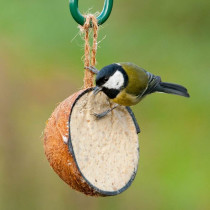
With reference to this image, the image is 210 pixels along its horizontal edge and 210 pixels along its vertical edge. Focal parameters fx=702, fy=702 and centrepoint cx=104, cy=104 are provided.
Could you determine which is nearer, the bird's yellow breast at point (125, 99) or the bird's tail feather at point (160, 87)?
the bird's yellow breast at point (125, 99)

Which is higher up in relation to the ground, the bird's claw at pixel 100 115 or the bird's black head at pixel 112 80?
the bird's black head at pixel 112 80

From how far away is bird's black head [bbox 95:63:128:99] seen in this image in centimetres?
296

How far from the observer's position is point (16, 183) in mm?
4395

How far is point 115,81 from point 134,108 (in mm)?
1965

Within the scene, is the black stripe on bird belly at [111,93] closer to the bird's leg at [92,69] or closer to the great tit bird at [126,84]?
the great tit bird at [126,84]

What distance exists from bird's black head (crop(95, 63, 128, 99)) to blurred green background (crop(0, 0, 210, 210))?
3.52 feet

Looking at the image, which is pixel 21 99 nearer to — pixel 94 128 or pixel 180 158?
pixel 180 158

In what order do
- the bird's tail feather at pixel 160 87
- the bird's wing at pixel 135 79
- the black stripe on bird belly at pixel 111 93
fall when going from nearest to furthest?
the black stripe on bird belly at pixel 111 93
the bird's wing at pixel 135 79
the bird's tail feather at pixel 160 87

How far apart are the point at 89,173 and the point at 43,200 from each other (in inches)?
A: 59.6

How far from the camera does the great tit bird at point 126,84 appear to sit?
2982mm

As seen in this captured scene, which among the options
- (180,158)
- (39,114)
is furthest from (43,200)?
(180,158)

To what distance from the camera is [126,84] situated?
3352 millimetres

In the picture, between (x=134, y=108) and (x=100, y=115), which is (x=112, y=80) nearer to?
(x=100, y=115)

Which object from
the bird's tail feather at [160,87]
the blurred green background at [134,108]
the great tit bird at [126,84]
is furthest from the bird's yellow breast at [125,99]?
the blurred green background at [134,108]
